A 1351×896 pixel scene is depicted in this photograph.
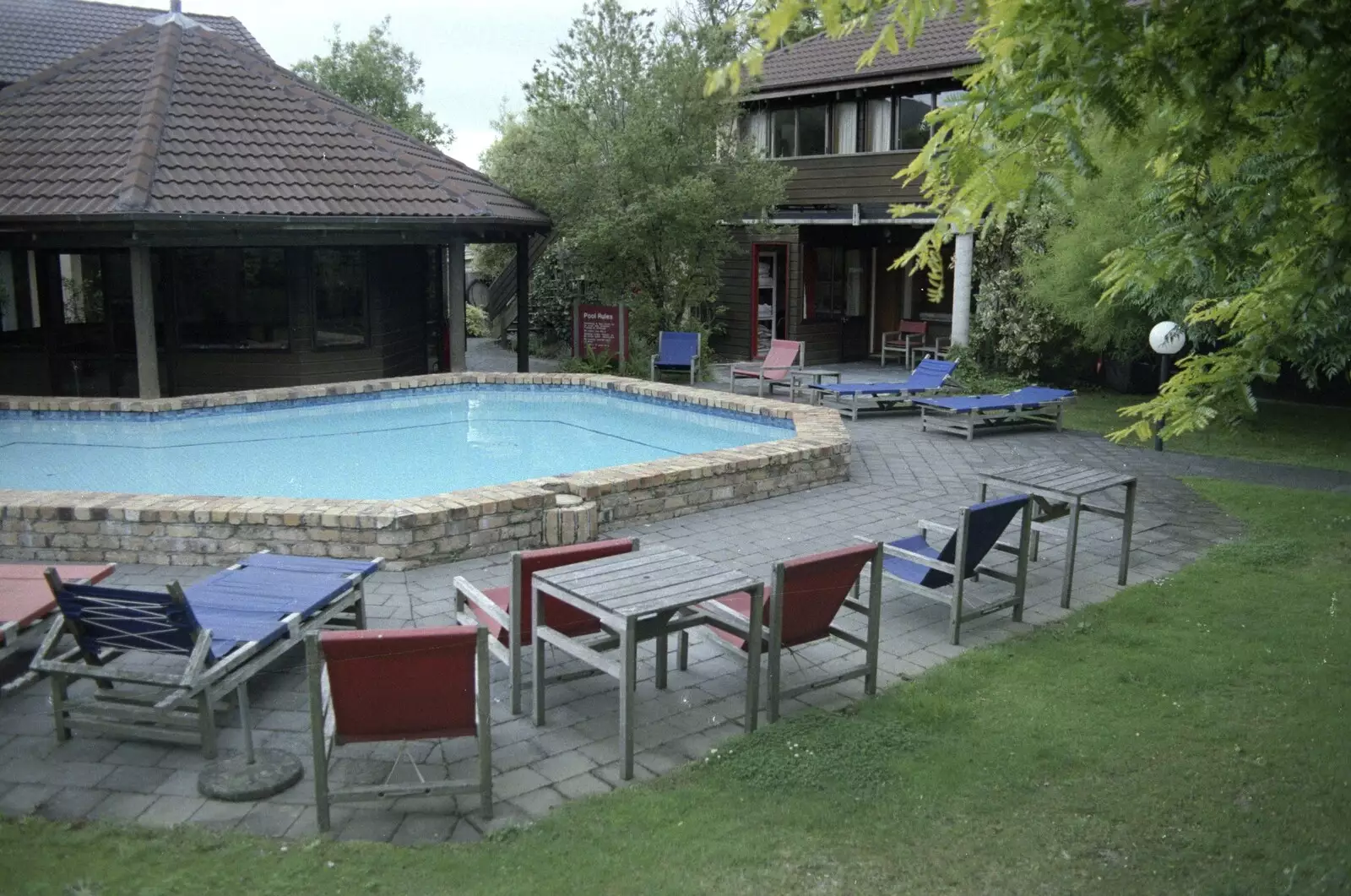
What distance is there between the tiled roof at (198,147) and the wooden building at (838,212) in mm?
5177

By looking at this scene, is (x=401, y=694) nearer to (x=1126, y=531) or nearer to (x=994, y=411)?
(x=1126, y=531)

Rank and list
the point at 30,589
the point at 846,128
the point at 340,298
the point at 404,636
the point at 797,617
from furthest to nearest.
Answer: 1. the point at 846,128
2. the point at 340,298
3. the point at 30,589
4. the point at 797,617
5. the point at 404,636

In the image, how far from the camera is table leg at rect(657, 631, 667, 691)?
5.48m

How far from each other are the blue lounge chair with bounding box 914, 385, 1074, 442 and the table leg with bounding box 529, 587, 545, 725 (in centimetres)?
875

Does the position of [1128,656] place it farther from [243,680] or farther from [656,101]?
[656,101]

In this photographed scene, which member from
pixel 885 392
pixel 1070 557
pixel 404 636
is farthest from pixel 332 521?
pixel 885 392

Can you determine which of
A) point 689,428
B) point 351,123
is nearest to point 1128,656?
point 689,428

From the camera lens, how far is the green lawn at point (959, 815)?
148 inches

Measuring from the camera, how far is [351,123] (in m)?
17.1

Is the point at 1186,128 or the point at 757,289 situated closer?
the point at 1186,128

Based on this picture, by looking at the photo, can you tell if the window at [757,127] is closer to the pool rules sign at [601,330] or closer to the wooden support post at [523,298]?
the pool rules sign at [601,330]

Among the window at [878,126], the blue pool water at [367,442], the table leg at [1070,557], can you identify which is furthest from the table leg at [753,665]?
the window at [878,126]

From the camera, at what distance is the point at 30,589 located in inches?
225

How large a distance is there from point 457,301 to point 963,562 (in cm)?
1189
